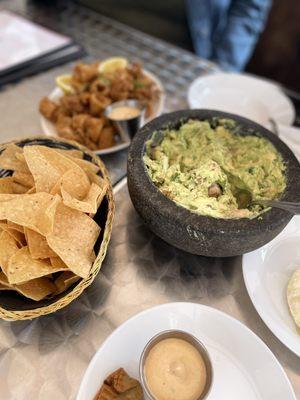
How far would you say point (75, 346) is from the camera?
89 cm

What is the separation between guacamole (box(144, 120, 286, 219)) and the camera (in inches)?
36.1

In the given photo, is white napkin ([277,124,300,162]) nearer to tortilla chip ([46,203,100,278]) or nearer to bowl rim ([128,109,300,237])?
bowl rim ([128,109,300,237])

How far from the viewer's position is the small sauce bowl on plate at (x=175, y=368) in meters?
0.72

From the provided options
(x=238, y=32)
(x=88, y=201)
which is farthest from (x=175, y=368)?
(x=238, y=32)

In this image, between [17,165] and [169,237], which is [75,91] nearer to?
[17,165]

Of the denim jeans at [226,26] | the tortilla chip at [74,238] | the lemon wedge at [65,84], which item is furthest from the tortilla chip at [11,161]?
the denim jeans at [226,26]

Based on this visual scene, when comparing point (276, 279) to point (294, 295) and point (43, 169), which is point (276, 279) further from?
point (43, 169)

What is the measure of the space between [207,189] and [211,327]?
1.11 feet

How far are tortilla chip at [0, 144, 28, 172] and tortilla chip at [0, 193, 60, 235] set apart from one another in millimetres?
175

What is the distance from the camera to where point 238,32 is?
94.3 inches

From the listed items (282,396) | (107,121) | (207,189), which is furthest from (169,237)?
(107,121)

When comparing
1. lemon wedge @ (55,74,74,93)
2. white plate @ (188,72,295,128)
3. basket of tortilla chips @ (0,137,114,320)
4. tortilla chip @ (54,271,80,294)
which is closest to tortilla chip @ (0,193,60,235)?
basket of tortilla chips @ (0,137,114,320)

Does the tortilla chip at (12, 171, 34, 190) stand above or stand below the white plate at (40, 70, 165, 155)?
above

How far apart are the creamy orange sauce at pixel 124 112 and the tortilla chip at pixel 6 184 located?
1.67 feet
